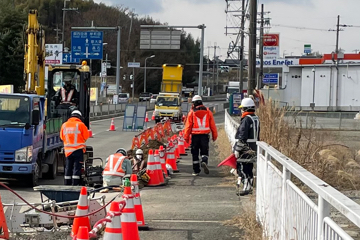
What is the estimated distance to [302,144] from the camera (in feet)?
39.1

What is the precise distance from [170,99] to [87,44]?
25.1 ft

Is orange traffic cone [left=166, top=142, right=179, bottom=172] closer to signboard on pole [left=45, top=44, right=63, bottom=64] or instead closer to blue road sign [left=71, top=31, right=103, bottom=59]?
blue road sign [left=71, top=31, right=103, bottom=59]

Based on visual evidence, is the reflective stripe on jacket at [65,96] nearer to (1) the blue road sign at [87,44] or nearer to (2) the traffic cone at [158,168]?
(2) the traffic cone at [158,168]

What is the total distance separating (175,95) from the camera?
146 ft

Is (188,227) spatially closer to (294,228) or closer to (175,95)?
(294,228)

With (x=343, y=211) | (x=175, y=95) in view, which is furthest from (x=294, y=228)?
(x=175, y=95)

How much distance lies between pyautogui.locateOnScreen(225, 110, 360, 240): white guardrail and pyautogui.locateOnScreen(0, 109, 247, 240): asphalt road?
0.96 meters

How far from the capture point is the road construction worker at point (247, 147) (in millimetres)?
10477

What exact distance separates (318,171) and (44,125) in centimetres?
660

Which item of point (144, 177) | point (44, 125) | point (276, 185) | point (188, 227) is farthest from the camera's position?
point (44, 125)

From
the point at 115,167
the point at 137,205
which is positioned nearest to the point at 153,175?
the point at 115,167

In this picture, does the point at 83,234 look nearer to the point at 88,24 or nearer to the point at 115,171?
the point at 115,171

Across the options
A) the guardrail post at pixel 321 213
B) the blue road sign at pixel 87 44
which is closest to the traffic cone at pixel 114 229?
the guardrail post at pixel 321 213

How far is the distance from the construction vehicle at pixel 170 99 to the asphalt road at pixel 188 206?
91.3 ft
